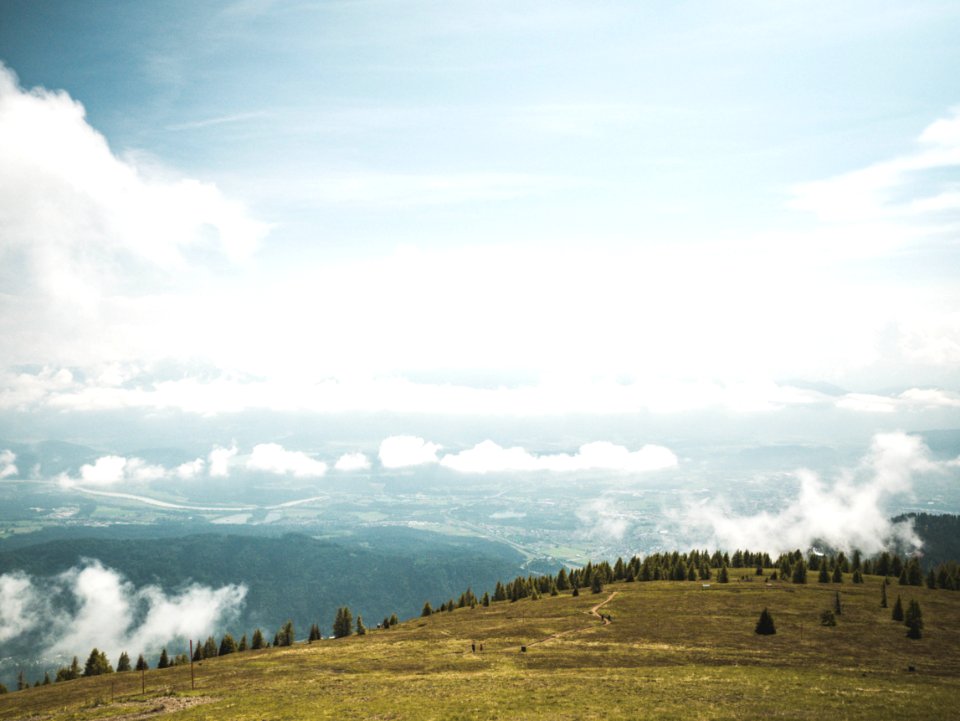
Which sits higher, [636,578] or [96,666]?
[636,578]

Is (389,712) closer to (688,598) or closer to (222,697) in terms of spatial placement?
(222,697)

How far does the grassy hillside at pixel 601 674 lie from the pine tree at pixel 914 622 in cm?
119

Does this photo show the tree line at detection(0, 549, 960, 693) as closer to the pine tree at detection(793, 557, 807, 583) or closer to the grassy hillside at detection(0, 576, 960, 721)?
the pine tree at detection(793, 557, 807, 583)

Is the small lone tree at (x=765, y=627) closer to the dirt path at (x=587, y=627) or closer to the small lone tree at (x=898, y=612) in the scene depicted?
the small lone tree at (x=898, y=612)

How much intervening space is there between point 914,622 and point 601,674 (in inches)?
1423

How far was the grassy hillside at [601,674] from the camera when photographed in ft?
141

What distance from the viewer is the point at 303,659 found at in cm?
7225

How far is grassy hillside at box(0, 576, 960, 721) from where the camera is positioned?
43.0m

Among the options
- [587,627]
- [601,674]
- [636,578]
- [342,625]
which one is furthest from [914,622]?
[342,625]

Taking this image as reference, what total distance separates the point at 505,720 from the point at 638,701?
1059 cm

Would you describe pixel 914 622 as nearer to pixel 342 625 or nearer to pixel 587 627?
pixel 587 627

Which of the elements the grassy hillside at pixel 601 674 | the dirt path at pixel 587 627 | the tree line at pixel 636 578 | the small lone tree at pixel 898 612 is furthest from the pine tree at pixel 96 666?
the small lone tree at pixel 898 612

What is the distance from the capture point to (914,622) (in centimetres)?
6244

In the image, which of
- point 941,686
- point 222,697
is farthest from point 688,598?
point 222,697
